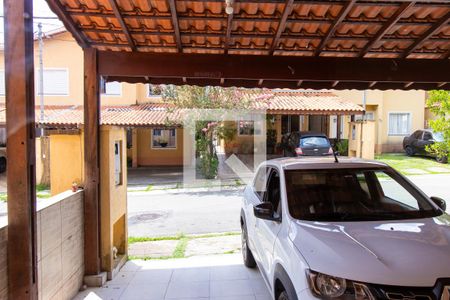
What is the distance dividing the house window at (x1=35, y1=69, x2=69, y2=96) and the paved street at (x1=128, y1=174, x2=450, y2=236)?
9.56 m

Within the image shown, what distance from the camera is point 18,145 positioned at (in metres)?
2.91

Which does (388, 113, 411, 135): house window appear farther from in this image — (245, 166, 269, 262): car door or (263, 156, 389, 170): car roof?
(263, 156, 389, 170): car roof

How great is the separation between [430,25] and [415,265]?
3.44 m

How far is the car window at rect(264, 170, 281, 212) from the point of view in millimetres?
3840

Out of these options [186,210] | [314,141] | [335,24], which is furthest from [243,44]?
[314,141]

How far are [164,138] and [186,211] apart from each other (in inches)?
423

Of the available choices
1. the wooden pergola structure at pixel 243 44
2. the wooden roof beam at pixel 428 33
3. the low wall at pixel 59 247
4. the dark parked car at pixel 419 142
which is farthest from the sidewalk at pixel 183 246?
the dark parked car at pixel 419 142

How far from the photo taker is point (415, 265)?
98.3 inches

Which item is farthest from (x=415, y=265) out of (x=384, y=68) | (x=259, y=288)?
(x=384, y=68)

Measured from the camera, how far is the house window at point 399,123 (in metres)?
23.9

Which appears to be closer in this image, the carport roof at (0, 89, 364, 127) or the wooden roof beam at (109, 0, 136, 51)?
the wooden roof beam at (109, 0, 136, 51)

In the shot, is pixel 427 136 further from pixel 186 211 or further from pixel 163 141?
pixel 186 211

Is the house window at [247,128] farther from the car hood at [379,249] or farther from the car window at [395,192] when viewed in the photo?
the car hood at [379,249]

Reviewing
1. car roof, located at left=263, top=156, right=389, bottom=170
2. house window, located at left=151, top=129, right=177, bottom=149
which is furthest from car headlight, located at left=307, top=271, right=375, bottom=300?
house window, located at left=151, top=129, right=177, bottom=149
